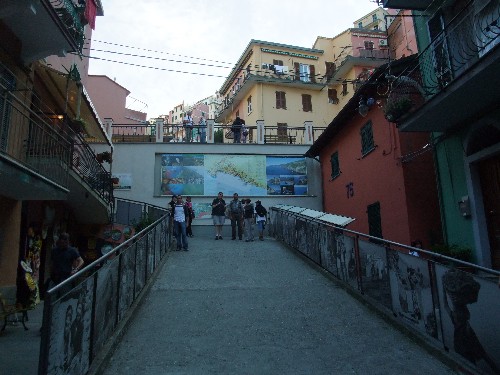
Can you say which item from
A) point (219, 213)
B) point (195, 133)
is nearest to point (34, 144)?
point (219, 213)

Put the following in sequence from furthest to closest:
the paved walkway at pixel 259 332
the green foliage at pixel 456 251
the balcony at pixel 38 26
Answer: the green foliage at pixel 456 251 < the balcony at pixel 38 26 < the paved walkway at pixel 259 332

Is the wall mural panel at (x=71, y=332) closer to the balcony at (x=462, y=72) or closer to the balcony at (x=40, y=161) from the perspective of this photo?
the balcony at (x=40, y=161)

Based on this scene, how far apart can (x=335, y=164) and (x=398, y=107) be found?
8.93 metres

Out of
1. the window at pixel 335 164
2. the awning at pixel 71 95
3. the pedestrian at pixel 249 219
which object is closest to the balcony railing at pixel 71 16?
the awning at pixel 71 95

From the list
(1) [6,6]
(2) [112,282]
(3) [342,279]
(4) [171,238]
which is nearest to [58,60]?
(1) [6,6]

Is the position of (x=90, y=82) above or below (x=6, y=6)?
above

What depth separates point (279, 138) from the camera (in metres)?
24.2

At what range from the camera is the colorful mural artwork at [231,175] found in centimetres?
2066

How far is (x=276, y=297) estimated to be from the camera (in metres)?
8.31

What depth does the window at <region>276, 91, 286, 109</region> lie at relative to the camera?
35.9 metres

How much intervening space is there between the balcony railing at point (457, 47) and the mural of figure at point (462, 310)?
4.41 metres

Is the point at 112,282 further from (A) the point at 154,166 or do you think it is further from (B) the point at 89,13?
(A) the point at 154,166

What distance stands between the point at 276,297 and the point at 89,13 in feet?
43.2

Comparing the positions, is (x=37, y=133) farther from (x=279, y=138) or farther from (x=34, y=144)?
(x=279, y=138)
